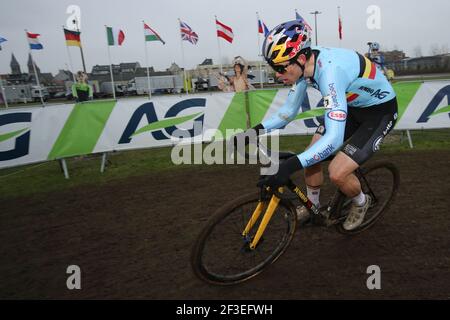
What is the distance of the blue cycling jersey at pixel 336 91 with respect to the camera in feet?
9.68

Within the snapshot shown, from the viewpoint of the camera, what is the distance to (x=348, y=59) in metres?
3.28

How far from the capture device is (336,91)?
299 centimetres

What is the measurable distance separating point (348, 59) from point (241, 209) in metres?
1.88

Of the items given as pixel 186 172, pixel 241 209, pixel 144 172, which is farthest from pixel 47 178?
pixel 241 209

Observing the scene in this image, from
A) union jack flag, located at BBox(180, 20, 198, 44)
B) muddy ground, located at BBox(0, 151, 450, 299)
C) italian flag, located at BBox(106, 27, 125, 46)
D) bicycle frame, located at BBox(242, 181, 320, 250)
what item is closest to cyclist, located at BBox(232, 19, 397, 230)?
bicycle frame, located at BBox(242, 181, 320, 250)

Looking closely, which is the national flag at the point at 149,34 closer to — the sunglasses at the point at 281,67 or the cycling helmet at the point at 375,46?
the cycling helmet at the point at 375,46

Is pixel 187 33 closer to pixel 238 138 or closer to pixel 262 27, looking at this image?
pixel 262 27

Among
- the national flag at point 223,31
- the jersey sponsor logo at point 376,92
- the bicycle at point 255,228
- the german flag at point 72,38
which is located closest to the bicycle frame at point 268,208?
the bicycle at point 255,228

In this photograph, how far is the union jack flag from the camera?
17891mm

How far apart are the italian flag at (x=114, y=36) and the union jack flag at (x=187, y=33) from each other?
3241mm

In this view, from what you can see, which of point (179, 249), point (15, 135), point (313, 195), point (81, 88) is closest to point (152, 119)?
point (15, 135)

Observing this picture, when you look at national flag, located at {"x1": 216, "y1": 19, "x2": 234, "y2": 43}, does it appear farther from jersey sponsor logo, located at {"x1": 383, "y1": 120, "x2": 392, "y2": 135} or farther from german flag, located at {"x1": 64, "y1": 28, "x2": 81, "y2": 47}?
jersey sponsor logo, located at {"x1": 383, "y1": 120, "x2": 392, "y2": 135}

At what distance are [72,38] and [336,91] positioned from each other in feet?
48.8

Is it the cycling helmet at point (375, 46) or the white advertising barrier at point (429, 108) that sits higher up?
the cycling helmet at point (375, 46)
